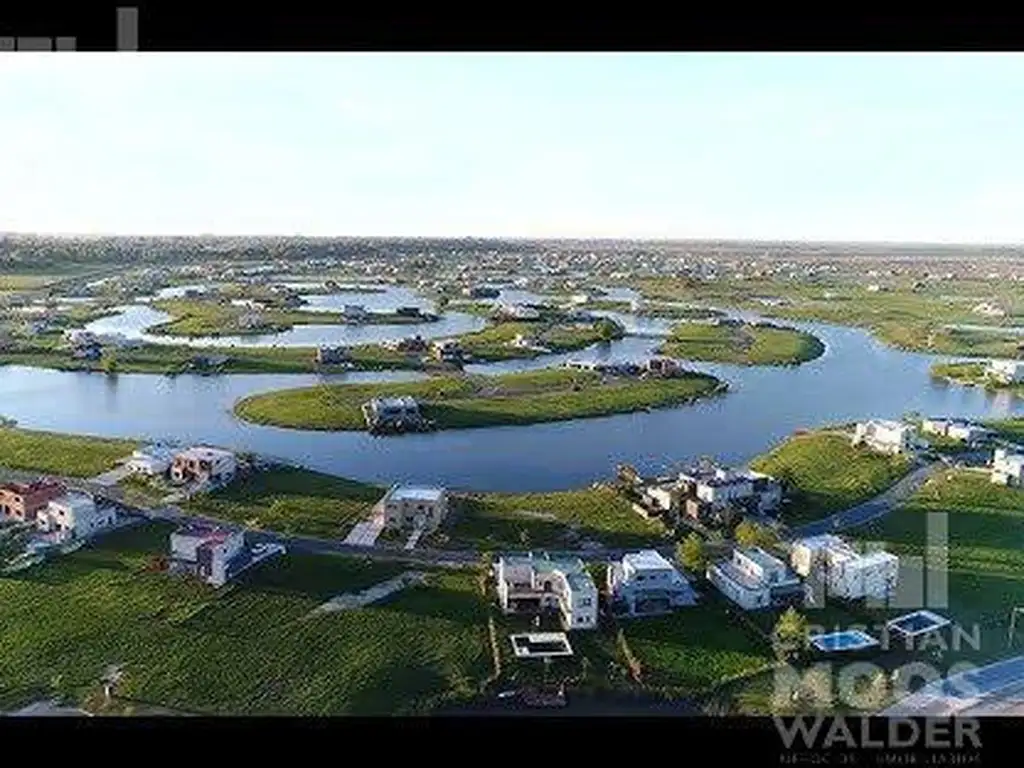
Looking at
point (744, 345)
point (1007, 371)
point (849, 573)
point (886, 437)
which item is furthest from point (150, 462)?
point (1007, 371)

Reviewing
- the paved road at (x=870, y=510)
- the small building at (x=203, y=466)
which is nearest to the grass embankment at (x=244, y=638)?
the small building at (x=203, y=466)

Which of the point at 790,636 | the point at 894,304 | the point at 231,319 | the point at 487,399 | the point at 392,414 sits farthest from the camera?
the point at 894,304

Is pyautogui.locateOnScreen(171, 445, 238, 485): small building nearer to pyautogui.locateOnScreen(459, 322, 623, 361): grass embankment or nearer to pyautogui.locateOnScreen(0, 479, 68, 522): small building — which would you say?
pyautogui.locateOnScreen(0, 479, 68, 522): small building

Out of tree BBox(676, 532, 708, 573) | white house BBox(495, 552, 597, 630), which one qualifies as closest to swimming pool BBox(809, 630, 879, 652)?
tree BBox(676, 532, 708, 573)

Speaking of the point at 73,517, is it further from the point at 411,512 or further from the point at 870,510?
the point at 870,510

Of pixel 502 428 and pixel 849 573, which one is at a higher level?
pixel 502 428

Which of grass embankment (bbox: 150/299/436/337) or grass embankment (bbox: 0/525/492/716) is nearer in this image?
grass embankment (bbox: 0/525/492/716)
